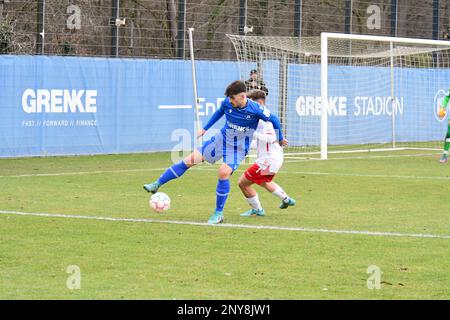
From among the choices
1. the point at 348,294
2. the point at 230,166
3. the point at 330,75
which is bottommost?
the point at 348,294

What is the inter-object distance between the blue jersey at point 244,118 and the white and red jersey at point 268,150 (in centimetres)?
59

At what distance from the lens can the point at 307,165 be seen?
2223 cm

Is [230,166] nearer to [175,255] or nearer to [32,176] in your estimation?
[175,255]

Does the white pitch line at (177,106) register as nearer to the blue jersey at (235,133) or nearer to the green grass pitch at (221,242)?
the green grass pitch at (221,242)

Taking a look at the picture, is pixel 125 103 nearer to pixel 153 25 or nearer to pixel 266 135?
pixel 153 25

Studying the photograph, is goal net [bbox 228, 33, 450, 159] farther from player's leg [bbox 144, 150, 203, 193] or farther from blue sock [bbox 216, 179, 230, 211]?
blue sock [bbox 216, 179, 230, 211]

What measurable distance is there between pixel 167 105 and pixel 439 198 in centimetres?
1187

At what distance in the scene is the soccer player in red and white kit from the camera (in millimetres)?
13391

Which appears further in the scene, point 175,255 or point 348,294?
point 175,255

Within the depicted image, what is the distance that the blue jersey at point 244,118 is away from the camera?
12.8 meters

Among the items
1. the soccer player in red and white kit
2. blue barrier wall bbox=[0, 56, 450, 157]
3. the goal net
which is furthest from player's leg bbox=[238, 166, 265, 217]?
blue barrier wall bbox=[0, 56, 450, 157]

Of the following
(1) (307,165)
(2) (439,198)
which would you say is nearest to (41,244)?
(2) (439,198)

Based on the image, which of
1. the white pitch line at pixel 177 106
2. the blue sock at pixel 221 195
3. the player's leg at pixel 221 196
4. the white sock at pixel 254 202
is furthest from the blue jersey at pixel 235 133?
the white pitch line at pixel 177 106

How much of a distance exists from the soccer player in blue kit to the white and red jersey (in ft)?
1.61
